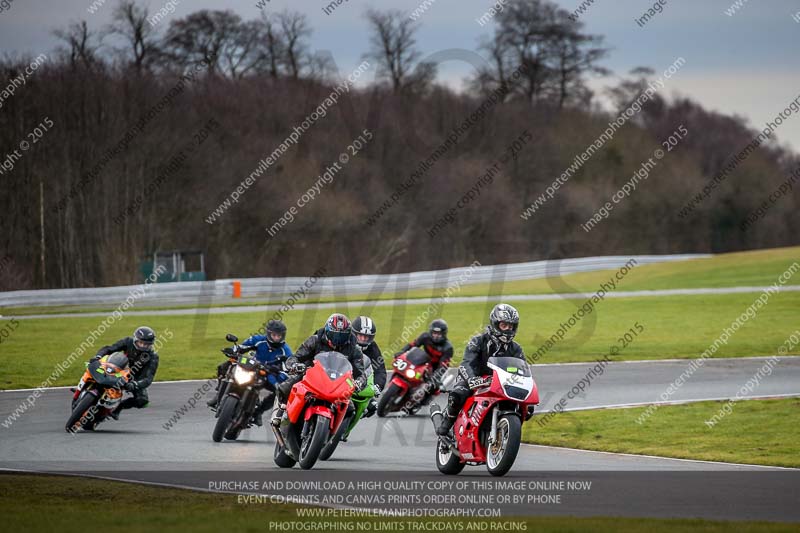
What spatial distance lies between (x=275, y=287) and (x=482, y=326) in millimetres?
15717

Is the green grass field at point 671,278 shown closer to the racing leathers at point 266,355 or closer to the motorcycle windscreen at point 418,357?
the motorcycle windscreen at point 418,357

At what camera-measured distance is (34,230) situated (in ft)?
179

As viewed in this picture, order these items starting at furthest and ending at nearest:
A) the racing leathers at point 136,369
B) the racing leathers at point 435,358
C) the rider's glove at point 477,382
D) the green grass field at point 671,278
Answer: the green grass field at point 671,278
the racing leathers at point 435,358
the racing leathers at point 136,369
the rider's glove at point 477,382

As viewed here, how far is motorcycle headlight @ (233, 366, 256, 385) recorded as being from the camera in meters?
15.0

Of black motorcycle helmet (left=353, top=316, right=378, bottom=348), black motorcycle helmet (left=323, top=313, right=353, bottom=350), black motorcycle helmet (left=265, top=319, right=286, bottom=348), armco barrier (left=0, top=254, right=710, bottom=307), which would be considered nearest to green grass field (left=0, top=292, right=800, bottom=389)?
armco barrier (left=0, top=254, right=710, bottom=307)

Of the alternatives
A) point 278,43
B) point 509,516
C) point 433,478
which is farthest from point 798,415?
point 278,43

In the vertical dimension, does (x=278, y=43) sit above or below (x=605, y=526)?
above

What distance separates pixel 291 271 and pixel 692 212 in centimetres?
3333

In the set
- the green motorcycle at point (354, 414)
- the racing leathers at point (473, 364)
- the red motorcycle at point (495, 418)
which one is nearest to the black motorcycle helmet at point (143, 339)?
the green motorcycle at point (354, 414)

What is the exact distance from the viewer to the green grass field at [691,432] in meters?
14.9

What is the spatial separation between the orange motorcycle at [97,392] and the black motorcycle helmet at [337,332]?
4.19m

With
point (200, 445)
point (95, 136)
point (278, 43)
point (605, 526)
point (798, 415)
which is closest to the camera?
point (605, 526)

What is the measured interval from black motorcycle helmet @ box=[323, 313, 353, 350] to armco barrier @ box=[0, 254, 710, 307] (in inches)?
1212

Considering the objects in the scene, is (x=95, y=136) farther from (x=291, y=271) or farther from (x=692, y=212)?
(x=692, y=212)
